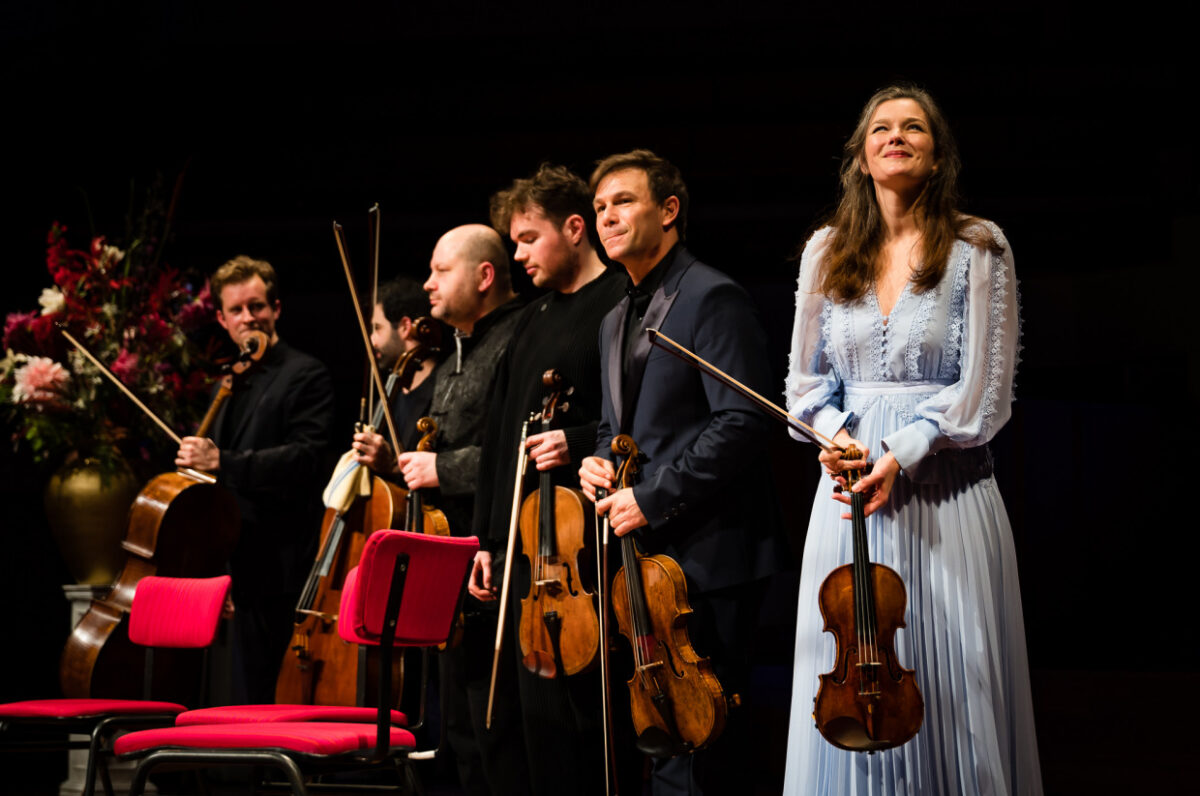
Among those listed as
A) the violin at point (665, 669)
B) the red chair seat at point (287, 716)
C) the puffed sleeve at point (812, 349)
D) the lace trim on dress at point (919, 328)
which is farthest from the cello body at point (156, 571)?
the lace trim on dress at point (919, 328)

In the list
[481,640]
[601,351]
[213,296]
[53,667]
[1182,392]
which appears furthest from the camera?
[1182,392]

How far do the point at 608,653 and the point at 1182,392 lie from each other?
13.2 ft

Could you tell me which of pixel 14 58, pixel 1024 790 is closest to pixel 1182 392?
pixel 1024 790

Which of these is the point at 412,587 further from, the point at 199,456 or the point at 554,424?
the point at 199,456

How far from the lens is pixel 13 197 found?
18.7 ft

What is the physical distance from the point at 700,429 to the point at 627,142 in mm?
3084

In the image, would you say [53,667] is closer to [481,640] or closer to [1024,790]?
[481,640]

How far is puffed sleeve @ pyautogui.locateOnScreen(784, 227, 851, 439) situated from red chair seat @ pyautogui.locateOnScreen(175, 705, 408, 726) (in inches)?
39.7

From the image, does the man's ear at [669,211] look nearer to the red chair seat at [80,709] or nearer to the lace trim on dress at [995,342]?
the lace trim on dress at [995,342]

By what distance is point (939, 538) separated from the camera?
2.16 meters

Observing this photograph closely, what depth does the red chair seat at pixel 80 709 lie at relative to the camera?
294cm

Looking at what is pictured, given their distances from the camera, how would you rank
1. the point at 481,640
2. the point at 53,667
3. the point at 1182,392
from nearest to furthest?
1. the point at 481,640
2. the point at 53,667
3. the point at 1182,392

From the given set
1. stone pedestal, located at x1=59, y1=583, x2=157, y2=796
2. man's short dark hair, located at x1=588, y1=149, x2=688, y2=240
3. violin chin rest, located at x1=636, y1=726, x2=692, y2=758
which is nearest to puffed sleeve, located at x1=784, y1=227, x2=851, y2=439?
man's short dark hair, located at x1=588, y1=149, x2=688, y2=240

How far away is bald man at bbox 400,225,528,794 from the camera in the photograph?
318cm
